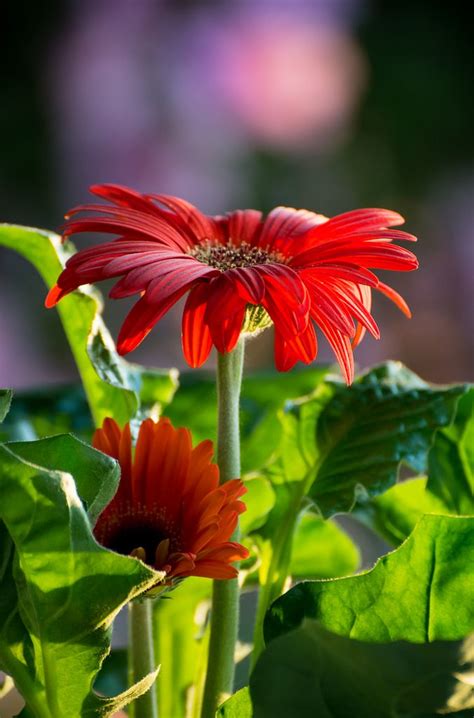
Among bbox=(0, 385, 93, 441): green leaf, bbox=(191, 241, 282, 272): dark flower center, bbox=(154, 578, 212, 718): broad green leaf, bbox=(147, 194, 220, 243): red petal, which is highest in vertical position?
bbox=(147, 194, 220, 243): red petal

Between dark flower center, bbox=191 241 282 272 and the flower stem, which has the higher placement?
dark flower center, bbox=191 241 282 272

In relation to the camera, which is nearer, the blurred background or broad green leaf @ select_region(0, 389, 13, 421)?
broad green leaf @ select_region(0, 389, 13, 421)

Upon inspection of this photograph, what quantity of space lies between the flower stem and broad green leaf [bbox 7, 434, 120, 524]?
0.15 ft

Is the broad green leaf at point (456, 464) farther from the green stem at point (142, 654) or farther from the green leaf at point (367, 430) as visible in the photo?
the green stem at point (142, 654)

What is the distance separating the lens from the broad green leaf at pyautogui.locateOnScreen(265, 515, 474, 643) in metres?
0.23

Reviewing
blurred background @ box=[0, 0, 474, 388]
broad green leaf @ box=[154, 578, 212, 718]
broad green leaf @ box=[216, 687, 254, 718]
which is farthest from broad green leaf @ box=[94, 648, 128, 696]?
blurred background @ box=[0, 0, 474, 388]

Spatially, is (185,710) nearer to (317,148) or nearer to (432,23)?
(317,148)

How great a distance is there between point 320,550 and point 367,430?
0.09 meters

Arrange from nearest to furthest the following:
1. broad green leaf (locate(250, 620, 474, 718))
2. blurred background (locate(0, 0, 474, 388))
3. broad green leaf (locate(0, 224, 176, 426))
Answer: broad green leaf (locate(250, 620, 474, 718)), broad green leaf (locate(0, 224, 176, 426)), blurred background (locate(0, 0, 474, 388))

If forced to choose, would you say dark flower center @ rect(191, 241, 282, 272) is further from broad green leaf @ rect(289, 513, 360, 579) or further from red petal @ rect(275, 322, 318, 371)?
broad green leaf @ rect(289, 513, 360, 579)

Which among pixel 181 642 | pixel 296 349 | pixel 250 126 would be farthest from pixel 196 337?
pixel 250 126

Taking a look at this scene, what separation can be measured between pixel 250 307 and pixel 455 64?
110 centimetres

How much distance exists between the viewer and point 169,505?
0.26 m

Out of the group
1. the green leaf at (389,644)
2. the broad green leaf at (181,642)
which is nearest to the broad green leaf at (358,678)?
the green leaf at (389,644)
